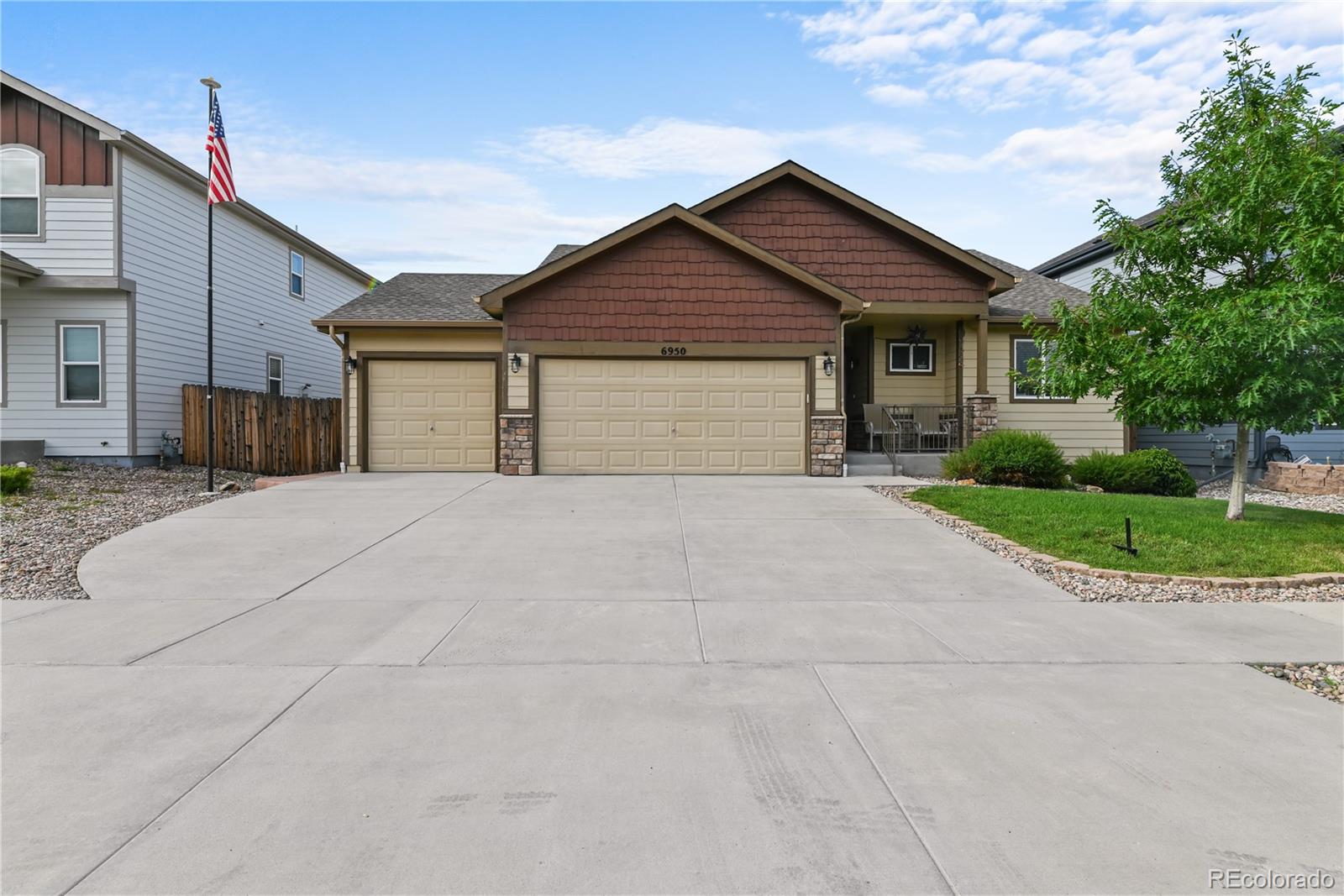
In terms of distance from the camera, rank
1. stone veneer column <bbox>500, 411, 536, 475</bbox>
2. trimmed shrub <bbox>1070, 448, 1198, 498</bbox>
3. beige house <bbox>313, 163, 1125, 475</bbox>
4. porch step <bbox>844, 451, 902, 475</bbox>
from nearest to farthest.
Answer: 1. trimmed shrub <bbox>1070, 448, 1198, 498</bbox>
2. stone veneer column <bbox>500, 411, 536, 475</bbox>
3. beige house <bbox>313, 163, 1125, 475</bbox>
4. porch step <bbox>844, 451, 902, 475</bbox>

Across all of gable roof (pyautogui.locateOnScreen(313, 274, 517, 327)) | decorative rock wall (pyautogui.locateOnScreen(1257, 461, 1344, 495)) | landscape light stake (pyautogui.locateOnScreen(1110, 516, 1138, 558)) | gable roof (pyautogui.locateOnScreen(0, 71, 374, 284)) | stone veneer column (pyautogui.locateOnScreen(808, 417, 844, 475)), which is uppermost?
gable roof (pyautogui.locateOnScreen(0, 71, 374, 284))

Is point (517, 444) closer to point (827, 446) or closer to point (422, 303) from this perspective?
point (422, 303)

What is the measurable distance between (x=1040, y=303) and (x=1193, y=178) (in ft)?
A: 27.6

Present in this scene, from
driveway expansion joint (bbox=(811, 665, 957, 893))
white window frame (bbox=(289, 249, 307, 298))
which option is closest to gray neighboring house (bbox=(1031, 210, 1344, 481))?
→ driveway expansion joint (bbox=(811, 665, 957, 893))

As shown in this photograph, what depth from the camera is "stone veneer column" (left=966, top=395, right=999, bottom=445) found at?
627 inches

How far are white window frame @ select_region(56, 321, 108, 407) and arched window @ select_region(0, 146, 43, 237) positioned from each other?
1.87 metres

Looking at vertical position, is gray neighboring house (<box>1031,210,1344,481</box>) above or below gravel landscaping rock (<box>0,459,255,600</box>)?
above

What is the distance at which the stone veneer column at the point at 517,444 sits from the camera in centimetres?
1430

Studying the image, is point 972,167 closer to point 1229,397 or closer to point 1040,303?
point 1040,303

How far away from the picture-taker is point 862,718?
12.8ft

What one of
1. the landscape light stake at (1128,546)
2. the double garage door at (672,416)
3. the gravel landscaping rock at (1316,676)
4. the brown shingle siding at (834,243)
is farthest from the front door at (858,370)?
the gravel landscaping rock at (1316,676)

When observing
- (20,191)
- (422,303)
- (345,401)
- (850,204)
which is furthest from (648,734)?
Answer: (20,191)

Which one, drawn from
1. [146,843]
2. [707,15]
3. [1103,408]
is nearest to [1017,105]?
[707,15]

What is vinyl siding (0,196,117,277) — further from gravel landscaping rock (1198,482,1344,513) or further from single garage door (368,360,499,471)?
gravel landscaping rock (1198,482,1344,513)
